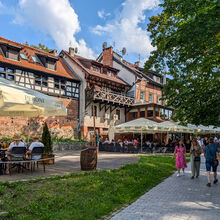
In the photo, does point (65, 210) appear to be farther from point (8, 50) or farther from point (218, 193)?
point (8, 50)

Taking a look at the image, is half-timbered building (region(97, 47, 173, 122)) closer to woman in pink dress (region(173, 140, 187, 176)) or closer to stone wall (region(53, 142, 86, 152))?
stone wall (region(53, 142, 86, 152))

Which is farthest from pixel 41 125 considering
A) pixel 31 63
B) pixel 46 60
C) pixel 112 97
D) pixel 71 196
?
pixel 71 196

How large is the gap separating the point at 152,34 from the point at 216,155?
6.02 meters

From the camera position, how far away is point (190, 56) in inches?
324

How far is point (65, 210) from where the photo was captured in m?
4.77

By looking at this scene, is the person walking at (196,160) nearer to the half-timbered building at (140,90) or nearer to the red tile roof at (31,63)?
the red tile roof at (31,63)

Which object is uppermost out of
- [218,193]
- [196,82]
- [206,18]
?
[206,18]

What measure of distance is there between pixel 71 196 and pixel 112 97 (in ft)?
84.3

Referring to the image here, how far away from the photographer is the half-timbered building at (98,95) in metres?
28.4

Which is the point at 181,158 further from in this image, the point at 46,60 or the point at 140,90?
the point at 140,90

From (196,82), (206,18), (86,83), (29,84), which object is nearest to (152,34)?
(196,82)

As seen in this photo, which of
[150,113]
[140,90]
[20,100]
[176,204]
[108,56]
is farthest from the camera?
[108,56]

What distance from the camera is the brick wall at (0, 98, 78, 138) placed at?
72.0 ft

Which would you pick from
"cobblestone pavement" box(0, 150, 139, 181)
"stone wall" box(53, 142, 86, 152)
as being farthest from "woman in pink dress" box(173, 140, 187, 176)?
"stone wall" box(53, 142, 86, 152)
